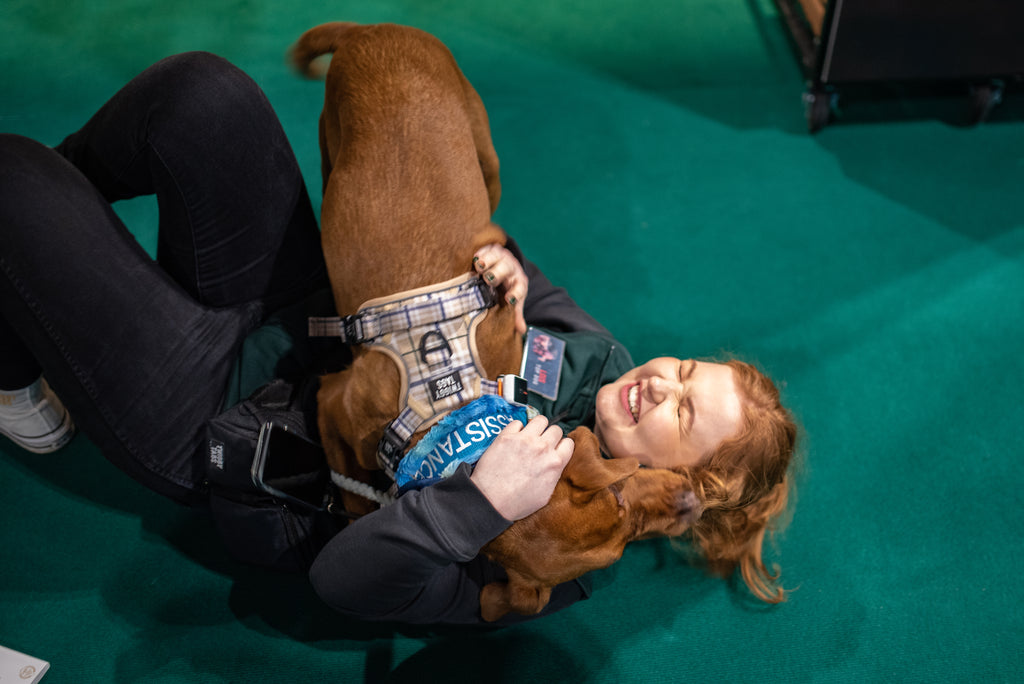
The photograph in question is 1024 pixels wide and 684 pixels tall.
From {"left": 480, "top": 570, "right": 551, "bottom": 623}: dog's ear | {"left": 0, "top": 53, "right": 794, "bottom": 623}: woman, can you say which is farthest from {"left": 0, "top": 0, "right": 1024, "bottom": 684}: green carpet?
{"left": 480, "top": 570, "right": 551, "bottom": 623}: dog's ear

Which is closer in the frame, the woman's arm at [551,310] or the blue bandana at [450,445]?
the blue bandana at [450,445]

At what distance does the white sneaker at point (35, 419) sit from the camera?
1.78 metres

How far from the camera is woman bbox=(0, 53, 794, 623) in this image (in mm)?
1313

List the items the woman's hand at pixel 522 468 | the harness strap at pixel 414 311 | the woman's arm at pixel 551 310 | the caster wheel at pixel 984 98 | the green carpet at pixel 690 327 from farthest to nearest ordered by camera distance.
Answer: the caster wheel at pixel 984 98
the woman's arm at pixel 551 310
the green carpet at pixel 690 327
the harness strap at pixel 414 311
the woman's hand at pixel 522 468

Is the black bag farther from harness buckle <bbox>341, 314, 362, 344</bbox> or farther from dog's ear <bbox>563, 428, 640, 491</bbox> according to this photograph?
dog's ear <bbox>563, 428, 640, 491</bbox>

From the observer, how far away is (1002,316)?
7.83 feet

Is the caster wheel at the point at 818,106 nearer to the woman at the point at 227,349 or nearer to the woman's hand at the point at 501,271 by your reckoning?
the woman at the point at 227,349

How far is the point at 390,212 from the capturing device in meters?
1.43

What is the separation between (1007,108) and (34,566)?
3966 millimetres

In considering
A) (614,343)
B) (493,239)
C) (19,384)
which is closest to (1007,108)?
(614,343)

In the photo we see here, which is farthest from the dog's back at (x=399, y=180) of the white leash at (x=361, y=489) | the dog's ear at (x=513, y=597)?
the dog's ear at (x=513, y=597)

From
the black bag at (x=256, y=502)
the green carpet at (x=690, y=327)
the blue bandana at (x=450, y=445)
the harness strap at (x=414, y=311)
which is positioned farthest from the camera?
the green carpet at (x=690, y=327)

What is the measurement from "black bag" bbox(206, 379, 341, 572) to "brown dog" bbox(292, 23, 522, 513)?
4.3 inches

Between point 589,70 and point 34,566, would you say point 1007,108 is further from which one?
point 34,566
